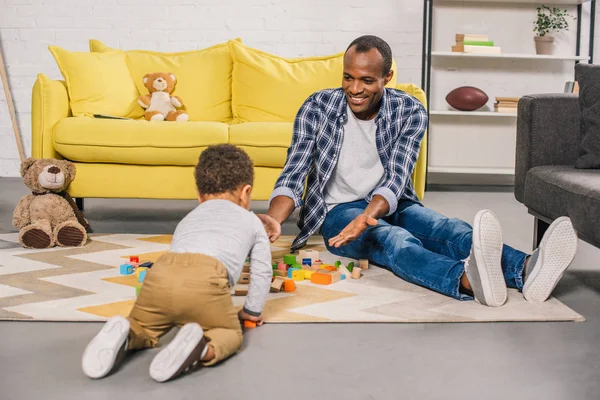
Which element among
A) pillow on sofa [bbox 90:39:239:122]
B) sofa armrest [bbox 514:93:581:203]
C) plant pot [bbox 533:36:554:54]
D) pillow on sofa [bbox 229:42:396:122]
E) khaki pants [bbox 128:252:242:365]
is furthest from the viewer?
plant pot [bbox 533:36:554:54]

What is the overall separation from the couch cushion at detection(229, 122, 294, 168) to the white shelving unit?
1.85 metres

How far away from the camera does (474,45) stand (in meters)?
4.82

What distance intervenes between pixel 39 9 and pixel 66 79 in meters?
1.56

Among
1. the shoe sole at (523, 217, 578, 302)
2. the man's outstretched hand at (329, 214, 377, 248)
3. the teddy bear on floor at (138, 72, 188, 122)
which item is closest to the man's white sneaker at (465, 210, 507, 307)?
the shoe sole at (523, 217, 578, 302)

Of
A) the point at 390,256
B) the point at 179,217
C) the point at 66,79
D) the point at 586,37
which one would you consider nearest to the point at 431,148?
the point at 586,37

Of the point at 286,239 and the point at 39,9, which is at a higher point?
the point at 39,9

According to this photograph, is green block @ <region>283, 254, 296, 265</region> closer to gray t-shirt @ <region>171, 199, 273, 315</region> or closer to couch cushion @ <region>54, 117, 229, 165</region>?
gray t-shirt @ <region>171, 199, 273, 315</region>

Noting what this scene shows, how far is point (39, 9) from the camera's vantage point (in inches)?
198

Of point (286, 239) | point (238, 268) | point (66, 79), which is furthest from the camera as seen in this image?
point (66, 79)

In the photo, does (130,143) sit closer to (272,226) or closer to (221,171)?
(272,226)

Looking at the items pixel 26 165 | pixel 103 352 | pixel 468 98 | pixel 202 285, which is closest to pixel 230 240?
pixel 202 285

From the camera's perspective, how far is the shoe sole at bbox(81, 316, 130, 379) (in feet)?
5.02

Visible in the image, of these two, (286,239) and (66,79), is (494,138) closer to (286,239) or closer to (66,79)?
(286,239)

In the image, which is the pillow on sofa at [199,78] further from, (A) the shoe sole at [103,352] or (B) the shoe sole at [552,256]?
(A) the shoe sole at [103,352]
